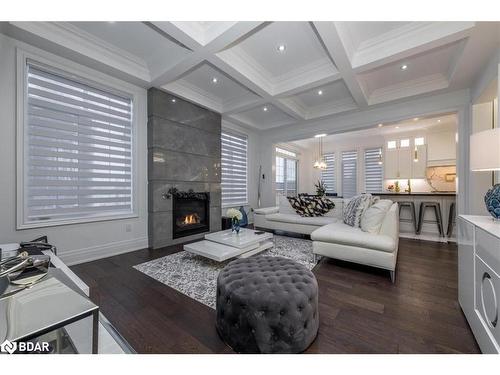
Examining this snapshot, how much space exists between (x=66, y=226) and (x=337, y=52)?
13.7ft

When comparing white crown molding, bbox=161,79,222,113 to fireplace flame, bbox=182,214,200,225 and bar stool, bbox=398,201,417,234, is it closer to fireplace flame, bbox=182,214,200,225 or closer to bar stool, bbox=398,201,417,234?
fireplace flame, bbox=182,214,200,225

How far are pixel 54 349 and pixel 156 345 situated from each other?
1.75 ft

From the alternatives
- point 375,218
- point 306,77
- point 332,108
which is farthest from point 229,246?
point 332,108

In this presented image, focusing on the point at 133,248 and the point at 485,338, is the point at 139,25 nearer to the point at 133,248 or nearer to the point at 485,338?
the point at 133,248

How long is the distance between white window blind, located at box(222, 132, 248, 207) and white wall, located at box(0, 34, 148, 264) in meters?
2.14

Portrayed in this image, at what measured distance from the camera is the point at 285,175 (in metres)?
7.89

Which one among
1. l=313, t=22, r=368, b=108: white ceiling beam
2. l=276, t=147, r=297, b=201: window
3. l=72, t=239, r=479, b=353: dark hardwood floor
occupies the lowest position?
l=72, t=239, r=479, b=353: dark hardwood floor

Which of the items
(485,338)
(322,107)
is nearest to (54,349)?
(485,338)

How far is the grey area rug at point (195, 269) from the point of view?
2.02 metres

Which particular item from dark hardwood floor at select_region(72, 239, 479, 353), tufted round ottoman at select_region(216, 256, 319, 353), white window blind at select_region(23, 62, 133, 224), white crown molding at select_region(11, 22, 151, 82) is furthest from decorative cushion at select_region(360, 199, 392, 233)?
white crown molding at select_region(11, 22, 151, 82)

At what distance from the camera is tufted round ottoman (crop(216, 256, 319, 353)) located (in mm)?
1220

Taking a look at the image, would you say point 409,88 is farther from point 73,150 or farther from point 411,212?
point 73,150

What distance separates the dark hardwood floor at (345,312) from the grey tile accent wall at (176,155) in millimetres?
1126
